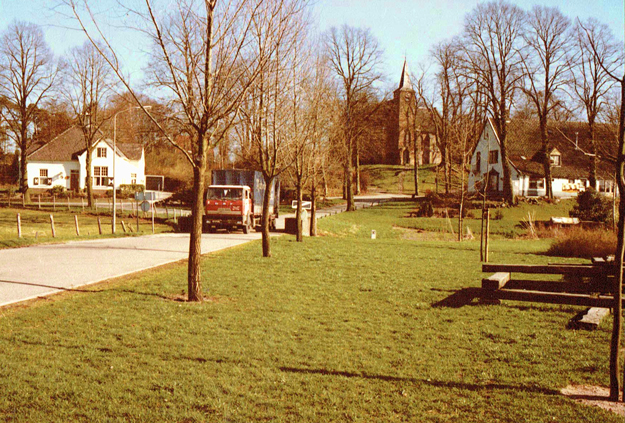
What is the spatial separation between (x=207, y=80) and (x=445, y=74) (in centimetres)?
5099

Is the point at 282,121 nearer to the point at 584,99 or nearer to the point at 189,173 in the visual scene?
the point at 584,99

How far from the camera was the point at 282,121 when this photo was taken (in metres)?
16.4

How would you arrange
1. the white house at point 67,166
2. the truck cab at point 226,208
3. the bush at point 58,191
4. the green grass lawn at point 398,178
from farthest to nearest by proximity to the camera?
the green grass lawn at point 398,178, the white house at point 67,166, the bush at point 58,191, the truck cab at point 226,208

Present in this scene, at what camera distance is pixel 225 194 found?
2853 cm

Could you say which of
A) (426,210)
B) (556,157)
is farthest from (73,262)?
(556,157)

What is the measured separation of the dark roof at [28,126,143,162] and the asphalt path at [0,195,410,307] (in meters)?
48.6

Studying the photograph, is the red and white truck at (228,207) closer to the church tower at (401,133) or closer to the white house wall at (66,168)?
the white house wall at (66,168)

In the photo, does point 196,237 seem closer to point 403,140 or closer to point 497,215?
point 497,215

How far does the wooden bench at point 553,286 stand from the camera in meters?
9.11

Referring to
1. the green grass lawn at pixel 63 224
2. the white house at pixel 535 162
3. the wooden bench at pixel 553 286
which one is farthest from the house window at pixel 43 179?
the wooden bench at pixel 553 286

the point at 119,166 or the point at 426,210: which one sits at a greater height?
the point at 119,166

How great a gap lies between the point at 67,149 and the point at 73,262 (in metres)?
58.2

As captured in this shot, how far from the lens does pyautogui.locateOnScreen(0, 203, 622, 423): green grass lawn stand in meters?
5.00

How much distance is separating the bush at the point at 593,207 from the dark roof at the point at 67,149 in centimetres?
5062
